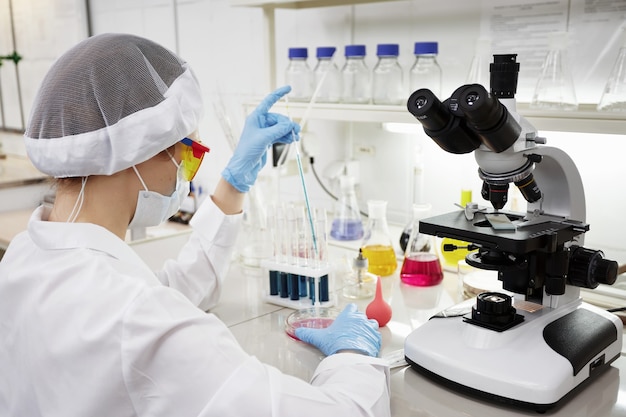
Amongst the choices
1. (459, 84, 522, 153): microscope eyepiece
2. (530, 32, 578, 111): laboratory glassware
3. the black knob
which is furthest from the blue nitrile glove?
(530, 32, 578, 111): laboratory glassware

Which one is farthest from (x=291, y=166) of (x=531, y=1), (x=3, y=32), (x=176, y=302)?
(x=3, y=32)

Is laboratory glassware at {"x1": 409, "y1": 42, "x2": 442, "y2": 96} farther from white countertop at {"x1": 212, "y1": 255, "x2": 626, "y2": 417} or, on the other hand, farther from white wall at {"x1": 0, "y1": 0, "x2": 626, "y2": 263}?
white countertop at {"x1": 212, "y1": 255, "x2": 626, "y2": 417}

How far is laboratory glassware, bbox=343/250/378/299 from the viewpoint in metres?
1.65

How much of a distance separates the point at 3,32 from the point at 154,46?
4.28m

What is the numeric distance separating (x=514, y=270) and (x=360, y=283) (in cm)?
54

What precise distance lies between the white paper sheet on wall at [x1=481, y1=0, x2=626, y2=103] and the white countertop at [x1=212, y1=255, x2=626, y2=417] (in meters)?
0.68

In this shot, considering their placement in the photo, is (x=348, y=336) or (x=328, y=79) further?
(x=328, y=79)

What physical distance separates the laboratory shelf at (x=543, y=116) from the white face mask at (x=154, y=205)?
2.48 ft

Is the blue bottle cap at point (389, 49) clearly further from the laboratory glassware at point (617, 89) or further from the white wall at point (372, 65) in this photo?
the laboratory glassware at point (617, 89)

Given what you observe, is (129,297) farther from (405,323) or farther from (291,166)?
(291,166)

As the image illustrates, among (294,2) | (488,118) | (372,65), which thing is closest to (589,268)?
(488,118)

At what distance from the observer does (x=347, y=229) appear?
84.4 inches

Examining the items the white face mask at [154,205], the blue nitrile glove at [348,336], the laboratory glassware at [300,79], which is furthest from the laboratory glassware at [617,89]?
the white face mask at [154,205]

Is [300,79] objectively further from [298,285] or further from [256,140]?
[298,285]
